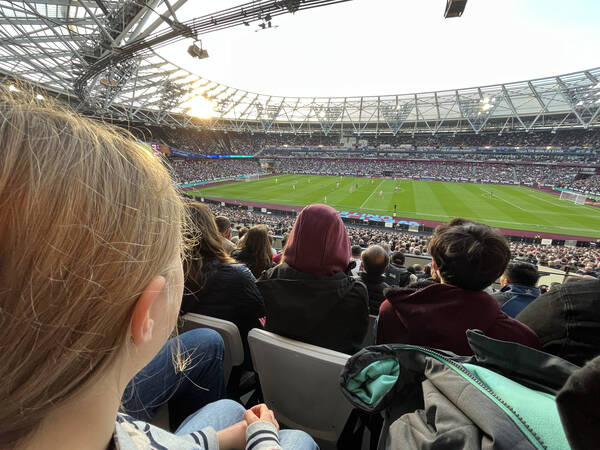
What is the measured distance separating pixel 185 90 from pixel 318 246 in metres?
44.3

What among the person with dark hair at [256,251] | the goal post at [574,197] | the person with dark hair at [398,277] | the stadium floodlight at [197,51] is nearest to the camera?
the person with dark hair at [256,251]

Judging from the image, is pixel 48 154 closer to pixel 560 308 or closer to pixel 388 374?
pixel 388 374

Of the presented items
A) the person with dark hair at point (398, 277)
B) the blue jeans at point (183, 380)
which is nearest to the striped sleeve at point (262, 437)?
the blue jeans at point (183, 380)

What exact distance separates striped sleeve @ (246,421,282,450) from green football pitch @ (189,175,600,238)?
84.1 ft

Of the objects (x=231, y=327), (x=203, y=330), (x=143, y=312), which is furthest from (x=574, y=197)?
(x=143, y=312)

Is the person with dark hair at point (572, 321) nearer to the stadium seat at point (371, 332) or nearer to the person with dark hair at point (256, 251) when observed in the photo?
the stadium seat at point (371, 332)

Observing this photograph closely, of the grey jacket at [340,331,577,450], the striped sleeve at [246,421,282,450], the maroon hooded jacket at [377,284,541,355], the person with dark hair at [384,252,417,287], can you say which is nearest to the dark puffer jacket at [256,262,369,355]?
the maroon hooded jacket at [377,284,541,355]

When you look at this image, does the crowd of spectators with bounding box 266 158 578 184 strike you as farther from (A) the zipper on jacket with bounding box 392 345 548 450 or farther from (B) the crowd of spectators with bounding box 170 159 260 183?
(A) the zipper on jacket with bounding box 392 345 548 450

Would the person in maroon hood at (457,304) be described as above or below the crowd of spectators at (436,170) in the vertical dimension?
below

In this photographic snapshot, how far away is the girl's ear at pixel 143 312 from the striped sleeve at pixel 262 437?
925 millimetres

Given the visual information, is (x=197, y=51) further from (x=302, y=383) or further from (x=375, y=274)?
(x=302, y=383)

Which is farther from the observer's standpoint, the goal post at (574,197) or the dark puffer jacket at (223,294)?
the goal post at (574,197)

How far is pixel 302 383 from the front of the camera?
203 cm

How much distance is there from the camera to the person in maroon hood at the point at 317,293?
223 cm
